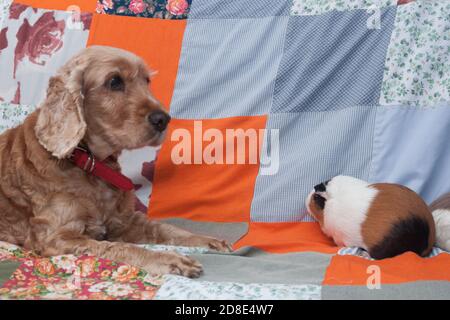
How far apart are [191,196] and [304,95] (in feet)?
1.86

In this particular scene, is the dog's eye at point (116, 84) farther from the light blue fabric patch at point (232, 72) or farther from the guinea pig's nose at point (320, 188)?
the guinea pig's nose at point (320, 188)

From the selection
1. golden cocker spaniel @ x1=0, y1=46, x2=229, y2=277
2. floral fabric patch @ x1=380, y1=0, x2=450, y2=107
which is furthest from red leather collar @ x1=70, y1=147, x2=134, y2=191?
floral fabric patch @ x1=380, y1=0, x2=450, y2=107

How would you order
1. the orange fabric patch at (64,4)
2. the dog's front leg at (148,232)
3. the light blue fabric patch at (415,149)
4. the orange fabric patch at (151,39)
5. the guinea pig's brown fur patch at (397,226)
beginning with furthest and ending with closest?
the orange fabric patch at (64,4)
the orange fabric patch at (151,39)
the light blue fabric patch at (415,149)
the dog's front leg at (148,232)
the guinea pig's brown fur patch at (397,226)

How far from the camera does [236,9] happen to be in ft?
8.62

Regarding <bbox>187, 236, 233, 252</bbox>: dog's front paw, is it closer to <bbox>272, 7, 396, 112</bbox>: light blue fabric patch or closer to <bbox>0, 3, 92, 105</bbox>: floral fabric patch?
<bbox>272, 7, 396, 112</bbox>: light blue fabric patch

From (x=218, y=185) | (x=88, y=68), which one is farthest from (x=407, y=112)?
(x=88, y=68)

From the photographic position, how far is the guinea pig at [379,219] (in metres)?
1.89

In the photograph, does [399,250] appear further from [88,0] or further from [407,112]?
[88,0]

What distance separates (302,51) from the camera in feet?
8.12

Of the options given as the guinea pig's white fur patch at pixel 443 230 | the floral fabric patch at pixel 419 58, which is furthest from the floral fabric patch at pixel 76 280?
the floral fabric patch at pixel 419 58

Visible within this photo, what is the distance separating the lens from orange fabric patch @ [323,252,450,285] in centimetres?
165

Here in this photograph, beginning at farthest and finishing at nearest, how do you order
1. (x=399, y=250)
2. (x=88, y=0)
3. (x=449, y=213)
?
(x=88, y=0)
(x=449, y=213)
(x=399, y=250)

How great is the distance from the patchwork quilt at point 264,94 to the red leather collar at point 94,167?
318 millimetres

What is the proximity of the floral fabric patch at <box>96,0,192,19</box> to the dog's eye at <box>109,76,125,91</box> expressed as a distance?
78cm
